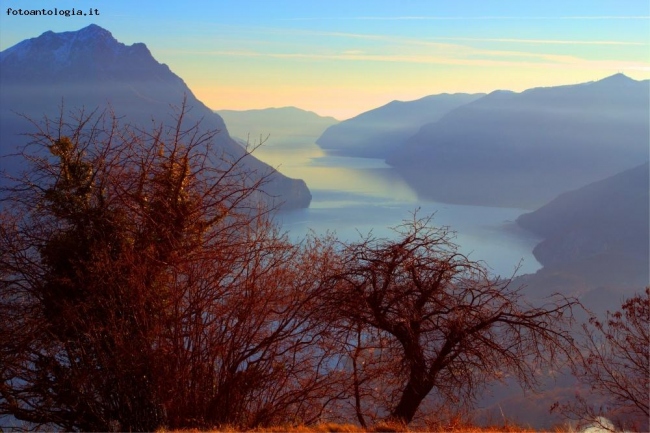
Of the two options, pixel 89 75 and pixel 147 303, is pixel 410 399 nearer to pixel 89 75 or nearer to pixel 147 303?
pixel 147 303

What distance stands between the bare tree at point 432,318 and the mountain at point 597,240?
187ft

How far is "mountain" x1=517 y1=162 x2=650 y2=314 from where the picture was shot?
237ft

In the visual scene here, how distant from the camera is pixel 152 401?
7020mm

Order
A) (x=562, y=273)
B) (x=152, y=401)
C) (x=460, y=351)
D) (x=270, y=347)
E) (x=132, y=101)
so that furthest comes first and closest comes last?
(x=132, y=101) → (x=562, y=273) → (x=270, y=347) → (x=460, y=351) → (x=152, y=401)

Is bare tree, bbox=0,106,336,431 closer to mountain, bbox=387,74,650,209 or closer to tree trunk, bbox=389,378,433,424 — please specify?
tree trunk, bbox=389,378,433,424

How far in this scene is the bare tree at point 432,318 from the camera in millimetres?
7535

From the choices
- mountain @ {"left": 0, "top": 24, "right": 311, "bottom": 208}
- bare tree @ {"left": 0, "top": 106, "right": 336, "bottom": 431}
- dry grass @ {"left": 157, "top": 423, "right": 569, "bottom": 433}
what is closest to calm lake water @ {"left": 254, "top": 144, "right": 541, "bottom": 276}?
mountain @ {"left": 0, "top": 24, "right": 311, "bottom": 208}

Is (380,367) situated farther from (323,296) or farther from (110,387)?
(110,387)

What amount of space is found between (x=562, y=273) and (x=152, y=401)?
75996mm

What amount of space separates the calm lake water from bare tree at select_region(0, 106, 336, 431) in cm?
3558

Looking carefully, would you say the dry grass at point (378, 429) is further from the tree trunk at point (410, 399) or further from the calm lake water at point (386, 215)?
the calm lake water at point (386, 215)

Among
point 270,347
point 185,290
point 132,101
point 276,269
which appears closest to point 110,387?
point 185,290

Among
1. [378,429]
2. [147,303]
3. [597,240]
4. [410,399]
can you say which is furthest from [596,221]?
[147,303]

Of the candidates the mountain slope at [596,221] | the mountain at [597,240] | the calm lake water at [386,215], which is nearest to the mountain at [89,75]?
the calm lake water at [386,215]
